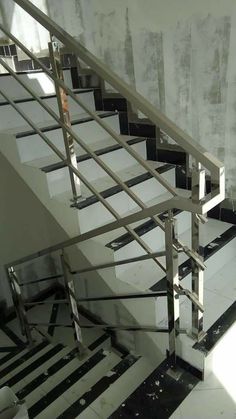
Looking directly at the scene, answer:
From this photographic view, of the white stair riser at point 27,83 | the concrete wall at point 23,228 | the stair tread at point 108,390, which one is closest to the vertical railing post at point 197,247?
the stair tread at point 108,390

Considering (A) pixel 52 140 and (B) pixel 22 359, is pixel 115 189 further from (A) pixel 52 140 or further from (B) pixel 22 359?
(B) pixel 22 359

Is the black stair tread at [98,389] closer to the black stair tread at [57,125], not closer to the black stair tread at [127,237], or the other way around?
the black stair tread at [127,237]

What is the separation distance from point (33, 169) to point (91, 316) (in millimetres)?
1447

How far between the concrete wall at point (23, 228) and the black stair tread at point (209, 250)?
106 cm

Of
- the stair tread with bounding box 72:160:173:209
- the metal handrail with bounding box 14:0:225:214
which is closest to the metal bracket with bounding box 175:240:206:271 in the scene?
the metal handrail with bounding box 14:0:225:214

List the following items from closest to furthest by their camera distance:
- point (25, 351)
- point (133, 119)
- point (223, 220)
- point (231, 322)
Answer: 1. point (231, 322)
2. point (223, 220)
3. point (133, 119)
4. point (25, 351)

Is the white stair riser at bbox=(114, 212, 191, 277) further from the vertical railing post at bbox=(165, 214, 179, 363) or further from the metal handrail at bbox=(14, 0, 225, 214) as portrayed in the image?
the metal handrail at bbox=(14, 0, 225, 214)

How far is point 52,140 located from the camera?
2.18 metres

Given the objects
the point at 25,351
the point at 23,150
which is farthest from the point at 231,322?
the point at 25,351

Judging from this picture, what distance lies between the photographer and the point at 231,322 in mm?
1627

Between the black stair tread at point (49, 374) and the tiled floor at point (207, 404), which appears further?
the black stair tread at point (49, 374)

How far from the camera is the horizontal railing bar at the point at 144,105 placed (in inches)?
41.6

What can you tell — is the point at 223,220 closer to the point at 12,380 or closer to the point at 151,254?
Result: the point at 151,254

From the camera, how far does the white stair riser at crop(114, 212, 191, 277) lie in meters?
1.82
